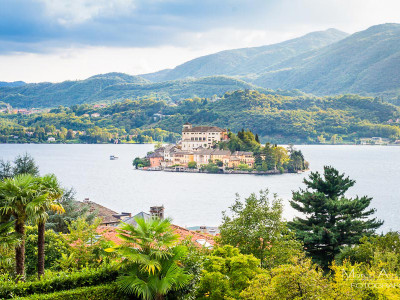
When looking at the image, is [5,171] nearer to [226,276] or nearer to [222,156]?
[226,276]

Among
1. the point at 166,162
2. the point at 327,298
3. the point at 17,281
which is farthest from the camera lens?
the point at 166,162

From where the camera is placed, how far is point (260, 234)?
487 inches

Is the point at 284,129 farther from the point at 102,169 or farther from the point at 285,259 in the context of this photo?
the point at 285,259

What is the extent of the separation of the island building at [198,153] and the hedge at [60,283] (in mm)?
77674

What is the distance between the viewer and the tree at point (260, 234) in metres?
12.2

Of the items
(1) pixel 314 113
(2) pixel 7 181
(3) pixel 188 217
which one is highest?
(1) pixel 314 113

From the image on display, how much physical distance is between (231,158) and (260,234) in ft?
246

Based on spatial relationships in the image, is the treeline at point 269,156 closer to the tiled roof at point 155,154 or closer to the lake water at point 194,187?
the lake water at point 194,187

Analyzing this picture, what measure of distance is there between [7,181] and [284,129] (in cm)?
13940

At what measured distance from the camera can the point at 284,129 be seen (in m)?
Result: 144

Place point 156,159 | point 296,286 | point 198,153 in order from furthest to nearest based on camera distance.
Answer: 1. point 156,159
2. point 198,153
3. point 296,286

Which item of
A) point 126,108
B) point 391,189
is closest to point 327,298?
point 391,189

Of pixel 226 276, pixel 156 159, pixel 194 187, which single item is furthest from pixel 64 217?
pixel 156 159

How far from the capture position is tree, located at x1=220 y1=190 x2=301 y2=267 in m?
12.2
